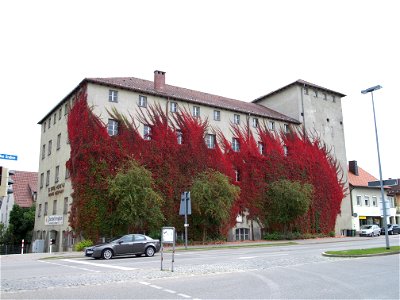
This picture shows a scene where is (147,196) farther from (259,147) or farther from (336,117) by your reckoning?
(336,117)

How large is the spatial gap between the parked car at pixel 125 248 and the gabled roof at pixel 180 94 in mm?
16018

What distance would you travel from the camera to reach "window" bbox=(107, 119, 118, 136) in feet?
111

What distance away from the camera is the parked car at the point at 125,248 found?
21.7 meters

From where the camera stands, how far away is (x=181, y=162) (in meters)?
36.1

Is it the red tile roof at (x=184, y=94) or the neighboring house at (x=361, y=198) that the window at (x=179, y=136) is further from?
the neighboring house at (x=361, y=198)

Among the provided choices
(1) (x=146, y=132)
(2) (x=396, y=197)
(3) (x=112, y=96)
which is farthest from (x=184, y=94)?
(2) (x=396, y=197)

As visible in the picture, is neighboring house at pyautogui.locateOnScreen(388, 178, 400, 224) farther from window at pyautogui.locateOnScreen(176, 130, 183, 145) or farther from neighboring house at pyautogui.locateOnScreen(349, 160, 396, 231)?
window at pyautogui.locateOnScreen(176, 130, 183, 145)

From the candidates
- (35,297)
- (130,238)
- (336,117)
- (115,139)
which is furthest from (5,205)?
(35,297)

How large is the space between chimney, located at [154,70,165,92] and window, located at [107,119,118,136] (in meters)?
6.42

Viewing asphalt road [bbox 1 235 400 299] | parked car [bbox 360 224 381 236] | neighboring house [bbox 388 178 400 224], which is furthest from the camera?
neighboring house [bbox 388 178 400 224]

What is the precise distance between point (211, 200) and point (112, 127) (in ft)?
33.8

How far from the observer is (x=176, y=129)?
37312 millimetres

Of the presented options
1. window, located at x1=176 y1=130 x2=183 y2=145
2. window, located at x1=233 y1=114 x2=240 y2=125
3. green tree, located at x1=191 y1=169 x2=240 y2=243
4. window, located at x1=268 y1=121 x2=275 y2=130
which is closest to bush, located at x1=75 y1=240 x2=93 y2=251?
green tree, located at x1=191 y1=169 x2=240 y2=243

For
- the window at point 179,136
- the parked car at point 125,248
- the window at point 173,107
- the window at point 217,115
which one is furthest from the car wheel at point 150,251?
the window at point 217,115
